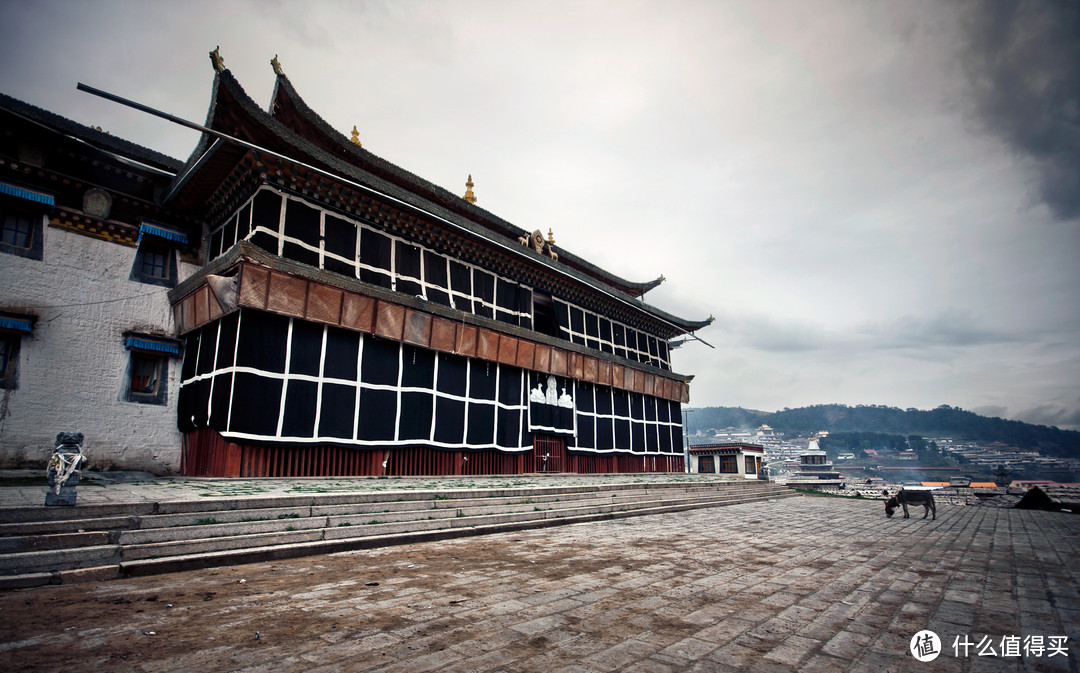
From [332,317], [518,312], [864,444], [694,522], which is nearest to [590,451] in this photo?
[518,312]

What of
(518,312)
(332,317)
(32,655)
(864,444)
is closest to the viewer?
(32,655)

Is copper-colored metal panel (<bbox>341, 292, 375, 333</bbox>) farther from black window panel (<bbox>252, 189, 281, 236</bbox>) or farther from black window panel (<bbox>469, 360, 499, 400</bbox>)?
black window panel (<bbox>469, 360, 499, 400</bbox>)

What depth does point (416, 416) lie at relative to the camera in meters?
14.0

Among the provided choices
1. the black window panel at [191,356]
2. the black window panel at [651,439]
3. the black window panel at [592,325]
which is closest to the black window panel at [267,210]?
the black window panel at [191,356]

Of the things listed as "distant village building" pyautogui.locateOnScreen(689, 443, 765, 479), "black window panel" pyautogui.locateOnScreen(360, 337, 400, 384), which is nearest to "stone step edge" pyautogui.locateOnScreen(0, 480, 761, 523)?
"black window panel" pyautogui.locateOnScreen(360, 337, 400, 384)

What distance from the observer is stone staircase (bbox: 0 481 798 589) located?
4.96 meters

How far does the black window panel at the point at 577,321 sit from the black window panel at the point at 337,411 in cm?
1058

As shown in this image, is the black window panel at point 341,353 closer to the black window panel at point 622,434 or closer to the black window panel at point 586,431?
the black window panel at point 586,431

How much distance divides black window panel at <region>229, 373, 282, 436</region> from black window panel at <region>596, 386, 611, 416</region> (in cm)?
1308

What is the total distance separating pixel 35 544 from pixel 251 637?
3.46 m

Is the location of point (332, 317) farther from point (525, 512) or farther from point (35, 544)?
point (35, 544)

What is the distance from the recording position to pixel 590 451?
20.3m

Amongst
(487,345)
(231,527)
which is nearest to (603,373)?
(487,345)

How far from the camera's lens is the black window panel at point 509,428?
54.1 feet
